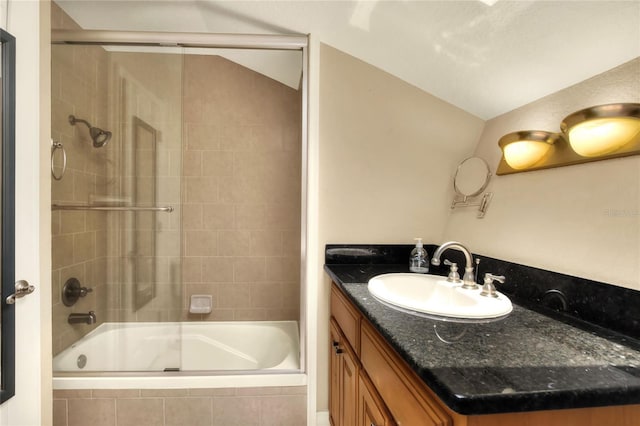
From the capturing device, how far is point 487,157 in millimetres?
1239

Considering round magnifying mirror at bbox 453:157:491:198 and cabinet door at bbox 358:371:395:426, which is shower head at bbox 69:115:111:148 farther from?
round magnifying mirror at bbox 453:157:491:198

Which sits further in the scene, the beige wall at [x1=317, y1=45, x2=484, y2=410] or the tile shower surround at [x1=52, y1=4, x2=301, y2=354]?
the tile shower surround at [x1=52, y1=4, x2=301, y2=354]

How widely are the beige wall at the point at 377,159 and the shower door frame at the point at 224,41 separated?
0.09 m

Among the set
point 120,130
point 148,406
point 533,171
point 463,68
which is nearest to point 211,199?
point 120,130

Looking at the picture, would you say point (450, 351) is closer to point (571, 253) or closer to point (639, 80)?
point (571, 253)

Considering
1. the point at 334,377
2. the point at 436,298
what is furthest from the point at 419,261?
the point at 334,377

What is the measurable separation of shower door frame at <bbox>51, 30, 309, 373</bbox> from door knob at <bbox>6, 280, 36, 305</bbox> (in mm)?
1122

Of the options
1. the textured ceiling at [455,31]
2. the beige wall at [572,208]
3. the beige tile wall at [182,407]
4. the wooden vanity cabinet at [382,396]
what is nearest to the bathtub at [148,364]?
the beige tile wall at [182,407]

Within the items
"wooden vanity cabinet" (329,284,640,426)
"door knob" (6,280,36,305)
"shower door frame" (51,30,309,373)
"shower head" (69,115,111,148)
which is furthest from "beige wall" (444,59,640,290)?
"shower head" (69,115,111,148)

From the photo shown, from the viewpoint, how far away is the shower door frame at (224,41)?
1390 mm

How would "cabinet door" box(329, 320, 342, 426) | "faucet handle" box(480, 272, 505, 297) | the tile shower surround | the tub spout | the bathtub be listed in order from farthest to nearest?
the tile shower surround → the tub spout → the bathtub → "cabinet door" box(329, 320, 342, 426) → "faucet handle" box(480, 272, 505, 297)

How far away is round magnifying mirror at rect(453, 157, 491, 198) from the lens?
1227 millimetres

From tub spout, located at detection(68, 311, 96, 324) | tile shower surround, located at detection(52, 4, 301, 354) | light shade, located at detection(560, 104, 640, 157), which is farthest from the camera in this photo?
tile shower surround, located at detection(52, 4, 301, 354)

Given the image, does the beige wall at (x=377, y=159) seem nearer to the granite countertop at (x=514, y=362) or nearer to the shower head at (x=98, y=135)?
the granite countertop at (x=514, y=362)
